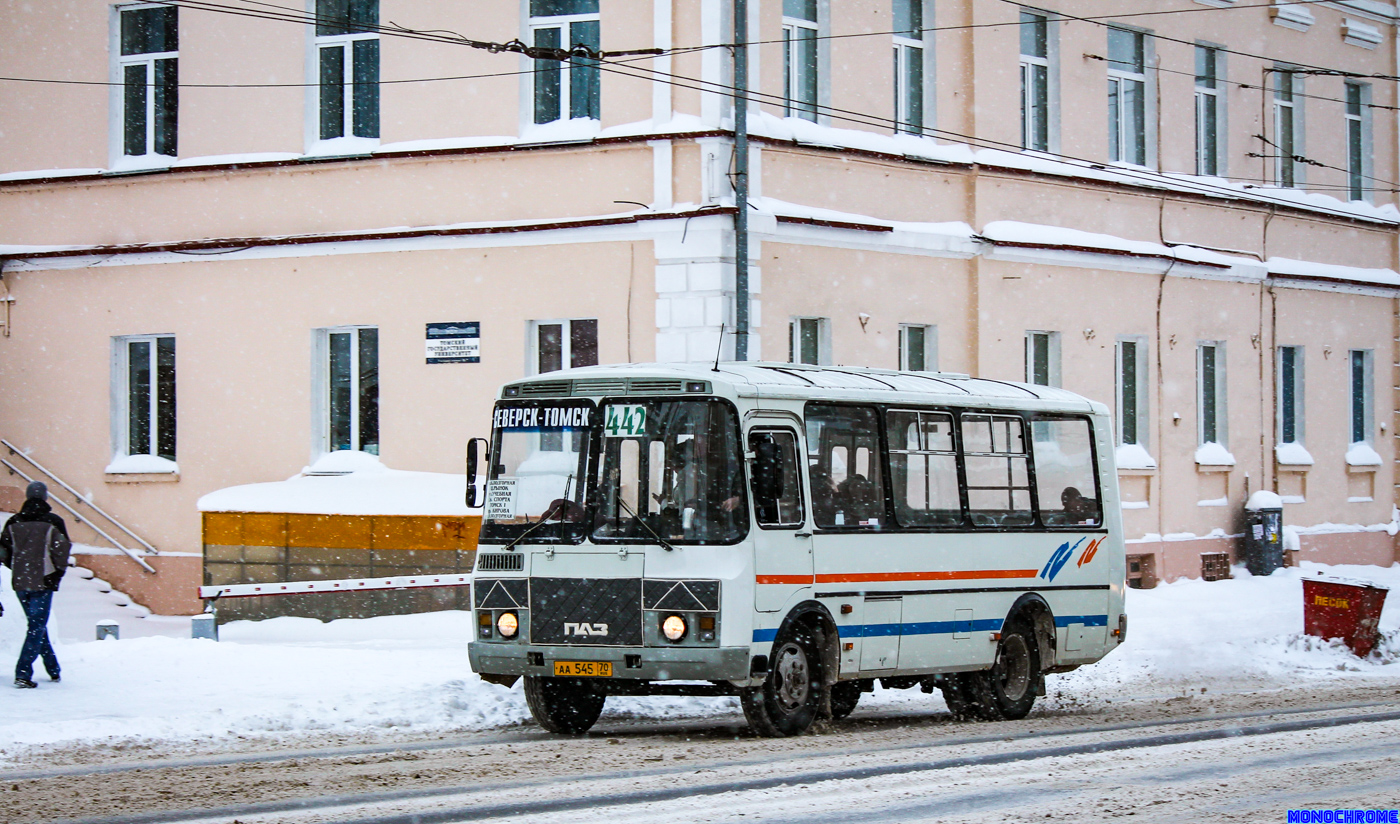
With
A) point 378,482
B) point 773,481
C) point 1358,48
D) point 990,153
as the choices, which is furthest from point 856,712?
point 1358,48

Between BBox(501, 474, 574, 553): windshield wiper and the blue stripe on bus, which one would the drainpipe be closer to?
the blue stripe on bus

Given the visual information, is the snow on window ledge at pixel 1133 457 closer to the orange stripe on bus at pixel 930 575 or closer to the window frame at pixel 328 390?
the window frame at pixel 328 390

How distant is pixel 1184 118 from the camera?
2778cm

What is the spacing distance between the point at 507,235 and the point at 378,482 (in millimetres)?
3369

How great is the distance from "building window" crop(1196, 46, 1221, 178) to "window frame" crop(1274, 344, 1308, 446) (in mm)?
3578

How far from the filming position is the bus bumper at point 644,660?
12297 millimetres

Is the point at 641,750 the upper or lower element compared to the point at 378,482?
lower

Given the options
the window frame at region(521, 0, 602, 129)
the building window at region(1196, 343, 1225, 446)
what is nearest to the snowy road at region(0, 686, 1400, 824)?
the window frame at region(521, 0, 602, 129)

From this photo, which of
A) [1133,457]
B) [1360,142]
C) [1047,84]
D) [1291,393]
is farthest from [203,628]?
[1360,142]

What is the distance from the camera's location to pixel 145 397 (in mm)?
24156

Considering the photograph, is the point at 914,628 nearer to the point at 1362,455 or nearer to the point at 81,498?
the point at 81,498

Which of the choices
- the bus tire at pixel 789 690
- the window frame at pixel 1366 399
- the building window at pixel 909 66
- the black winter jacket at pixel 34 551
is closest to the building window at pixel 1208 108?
the window frame at pixel 1366 399

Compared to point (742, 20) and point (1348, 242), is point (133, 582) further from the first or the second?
point (1348, 242)

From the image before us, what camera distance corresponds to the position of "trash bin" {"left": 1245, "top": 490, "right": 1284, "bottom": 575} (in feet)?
91.9
